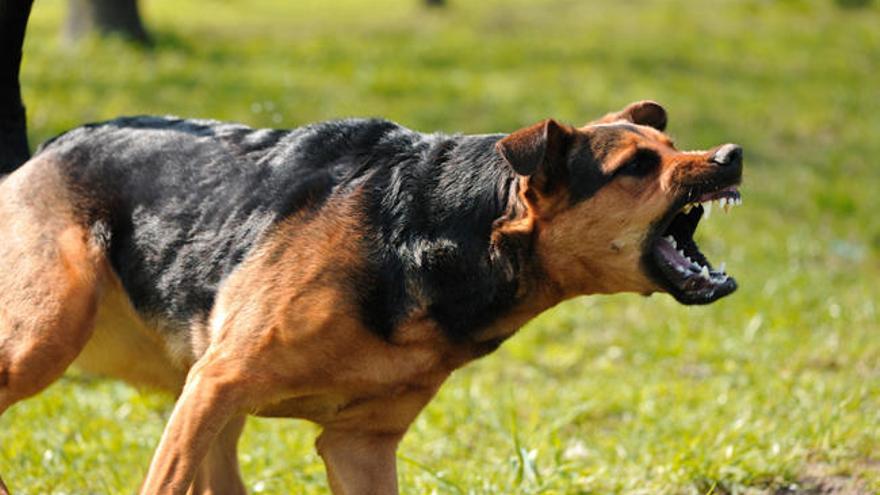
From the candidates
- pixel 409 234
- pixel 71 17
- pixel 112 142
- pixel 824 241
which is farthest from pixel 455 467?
pixel 71 17

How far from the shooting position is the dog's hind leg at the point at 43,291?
502 cm

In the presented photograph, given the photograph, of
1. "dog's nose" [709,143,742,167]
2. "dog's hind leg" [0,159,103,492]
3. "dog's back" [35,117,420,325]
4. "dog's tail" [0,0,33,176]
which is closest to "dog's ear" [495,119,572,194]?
"dog's nose" [709,143,742,167]

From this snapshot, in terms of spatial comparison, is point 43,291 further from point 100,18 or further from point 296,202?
point 100,18

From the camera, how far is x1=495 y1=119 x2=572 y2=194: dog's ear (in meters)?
4.55

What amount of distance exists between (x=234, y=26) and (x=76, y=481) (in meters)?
14.1

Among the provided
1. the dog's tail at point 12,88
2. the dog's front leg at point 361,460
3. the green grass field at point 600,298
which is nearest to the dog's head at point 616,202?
the dog's front leg at point 361,460

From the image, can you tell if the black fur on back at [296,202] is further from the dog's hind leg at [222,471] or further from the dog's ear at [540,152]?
the dog's hind leg at [222,471]

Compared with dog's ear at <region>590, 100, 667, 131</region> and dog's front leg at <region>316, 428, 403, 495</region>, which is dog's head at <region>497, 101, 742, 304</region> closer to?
dog's ear at <region>590, 100, 667, 131</region>

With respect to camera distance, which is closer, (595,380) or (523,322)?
(523,322)

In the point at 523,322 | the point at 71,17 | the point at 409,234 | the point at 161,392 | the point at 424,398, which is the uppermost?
the point at 409,234

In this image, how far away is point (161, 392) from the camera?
5.60 m

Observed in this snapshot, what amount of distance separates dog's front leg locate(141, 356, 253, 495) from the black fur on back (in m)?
0.50

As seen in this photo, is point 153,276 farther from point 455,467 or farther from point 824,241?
point 824,241

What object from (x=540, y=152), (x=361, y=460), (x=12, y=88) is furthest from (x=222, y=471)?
(x=540, y=152)
